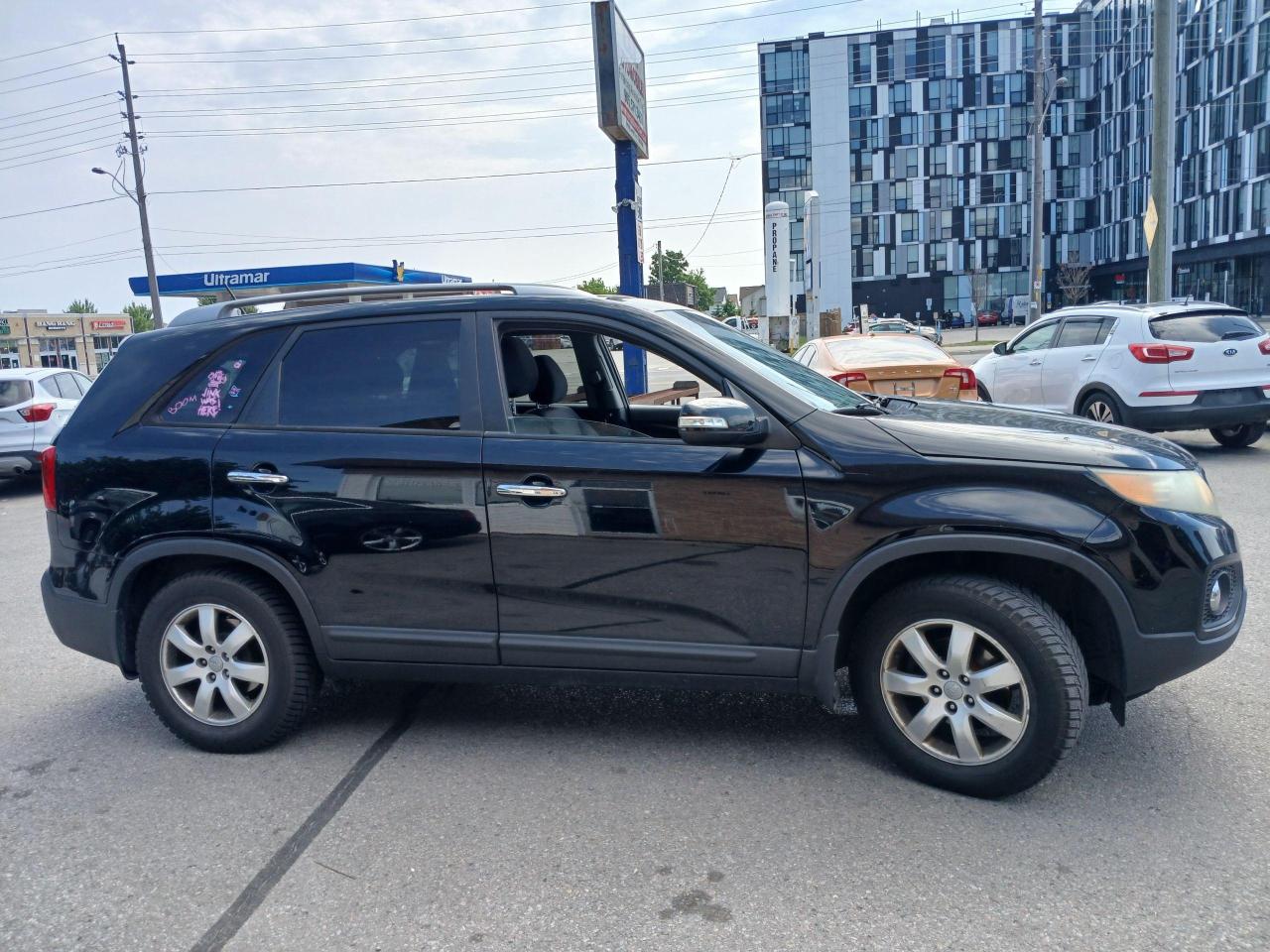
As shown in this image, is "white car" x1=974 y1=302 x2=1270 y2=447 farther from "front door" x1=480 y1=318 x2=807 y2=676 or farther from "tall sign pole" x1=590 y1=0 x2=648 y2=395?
"front door" x1=480 y1=318 x2=807 y2=676

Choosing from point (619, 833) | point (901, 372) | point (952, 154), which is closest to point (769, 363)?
point (619, 833)

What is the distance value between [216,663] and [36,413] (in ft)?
33.4

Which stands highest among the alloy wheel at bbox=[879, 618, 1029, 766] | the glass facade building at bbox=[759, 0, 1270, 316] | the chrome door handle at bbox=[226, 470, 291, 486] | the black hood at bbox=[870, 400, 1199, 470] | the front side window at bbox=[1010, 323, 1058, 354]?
the glass facade building at bbox=[759, 0, 1270, 316]

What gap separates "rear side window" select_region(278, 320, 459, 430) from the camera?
3.87 metres

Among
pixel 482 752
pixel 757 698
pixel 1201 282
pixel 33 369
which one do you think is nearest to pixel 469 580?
pixel 482 752

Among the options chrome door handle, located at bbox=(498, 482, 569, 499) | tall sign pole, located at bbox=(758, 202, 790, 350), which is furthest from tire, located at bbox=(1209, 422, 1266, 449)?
tall sign pole, located at bbox=(758, 202, 790, 350)

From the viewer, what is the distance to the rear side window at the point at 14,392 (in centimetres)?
1237

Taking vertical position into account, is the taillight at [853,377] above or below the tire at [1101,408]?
above

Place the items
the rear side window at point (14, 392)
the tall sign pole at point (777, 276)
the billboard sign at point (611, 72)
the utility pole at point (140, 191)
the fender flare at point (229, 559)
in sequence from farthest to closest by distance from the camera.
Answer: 1. the utility pole at point (140, 191)
2. the tall sign pole at point (777, 276)
3. the billboard sign at point (611, 72)
4. the rear side window at point (14, 392)
5. the fender flare at point (229, 559)

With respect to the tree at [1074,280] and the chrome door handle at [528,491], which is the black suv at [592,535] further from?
the tree at [1074,280]

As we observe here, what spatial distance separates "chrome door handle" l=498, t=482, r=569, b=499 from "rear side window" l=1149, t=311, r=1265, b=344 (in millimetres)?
8952

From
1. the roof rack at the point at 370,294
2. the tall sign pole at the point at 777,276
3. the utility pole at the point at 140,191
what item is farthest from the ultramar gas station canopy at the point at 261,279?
the roof rack at the point at 370,294

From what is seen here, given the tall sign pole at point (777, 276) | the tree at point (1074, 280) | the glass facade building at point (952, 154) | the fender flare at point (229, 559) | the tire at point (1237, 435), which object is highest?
the glass facade building at point (952, 154)

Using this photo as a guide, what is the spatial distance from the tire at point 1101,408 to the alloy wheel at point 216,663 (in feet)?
30.5
